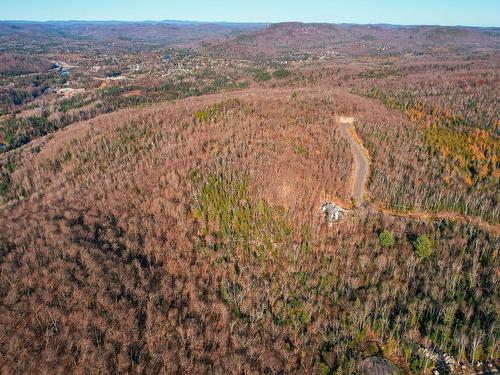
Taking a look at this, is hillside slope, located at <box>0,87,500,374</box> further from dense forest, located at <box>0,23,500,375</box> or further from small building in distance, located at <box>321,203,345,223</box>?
small building in distance, located at <box>321,203,345,223</box>

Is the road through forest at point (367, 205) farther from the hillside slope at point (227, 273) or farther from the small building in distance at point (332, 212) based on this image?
the small building in distance at point (332, 212)

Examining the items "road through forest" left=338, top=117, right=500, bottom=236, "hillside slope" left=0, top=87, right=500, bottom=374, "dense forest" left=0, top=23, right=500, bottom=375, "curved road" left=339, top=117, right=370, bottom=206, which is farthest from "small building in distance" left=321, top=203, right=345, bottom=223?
"curved road" left=339, top=117, right=370, bottom=206

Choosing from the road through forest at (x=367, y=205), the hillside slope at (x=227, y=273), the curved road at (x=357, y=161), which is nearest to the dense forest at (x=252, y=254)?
the hillside slope at (x=227, y=273)

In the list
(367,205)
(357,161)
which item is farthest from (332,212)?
(357,161)

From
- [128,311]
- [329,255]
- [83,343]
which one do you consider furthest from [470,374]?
[83,343]

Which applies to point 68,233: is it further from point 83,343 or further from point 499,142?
point 499,142

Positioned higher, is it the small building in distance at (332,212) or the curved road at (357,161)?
the curved road at (357,161)

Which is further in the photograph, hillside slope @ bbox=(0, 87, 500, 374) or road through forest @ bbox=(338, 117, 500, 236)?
road through forest @ bbox=(338, 117, 500, 236)

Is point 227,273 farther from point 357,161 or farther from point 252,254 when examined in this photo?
point 357,161

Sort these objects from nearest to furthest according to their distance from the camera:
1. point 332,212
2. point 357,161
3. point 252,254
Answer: point 252,254 → point 332,212 → point 357,161

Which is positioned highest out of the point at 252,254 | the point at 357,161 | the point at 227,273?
the point at 357,161
